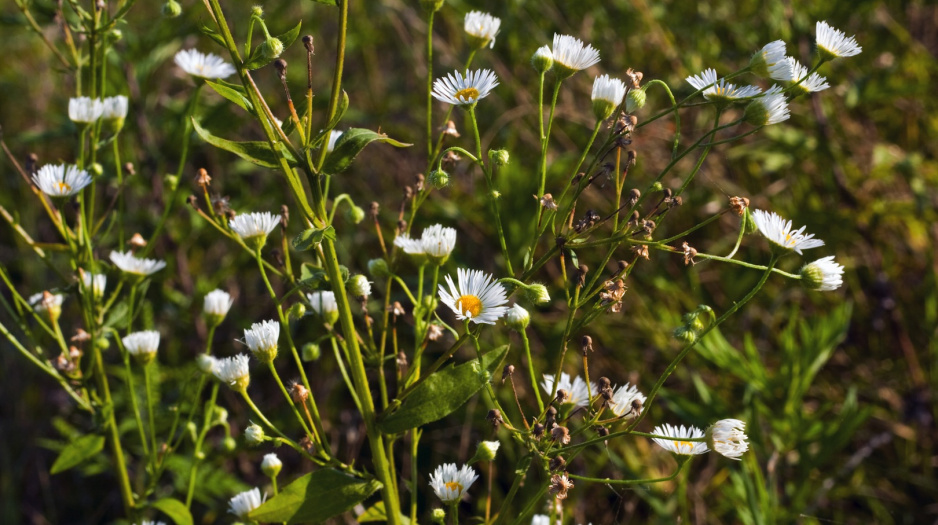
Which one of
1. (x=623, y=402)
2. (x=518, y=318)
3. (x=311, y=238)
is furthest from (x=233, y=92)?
(x=623, y=402)

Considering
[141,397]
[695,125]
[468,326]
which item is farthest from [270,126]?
[695,125]

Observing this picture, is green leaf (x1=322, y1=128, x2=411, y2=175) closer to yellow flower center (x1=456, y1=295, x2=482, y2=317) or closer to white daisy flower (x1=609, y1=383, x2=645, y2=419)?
yellow flower center (x1=456, y1=295, x2=482, y2=317)

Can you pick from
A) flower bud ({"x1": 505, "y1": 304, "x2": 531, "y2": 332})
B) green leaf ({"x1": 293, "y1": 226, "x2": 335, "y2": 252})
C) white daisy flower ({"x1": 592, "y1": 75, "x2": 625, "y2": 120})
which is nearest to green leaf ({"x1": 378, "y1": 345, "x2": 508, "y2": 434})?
flower bud ({"x1": 505, "y1": 304, "x2": 531, "y2": 332})

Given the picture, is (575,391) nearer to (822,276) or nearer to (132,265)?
(822,276)

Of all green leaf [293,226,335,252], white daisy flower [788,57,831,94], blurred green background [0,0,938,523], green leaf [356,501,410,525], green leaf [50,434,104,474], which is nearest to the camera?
green leaf [293,226,335,252]

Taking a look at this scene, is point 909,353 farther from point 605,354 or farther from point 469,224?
point 469,224

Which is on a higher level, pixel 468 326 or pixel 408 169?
pixel 408 169
